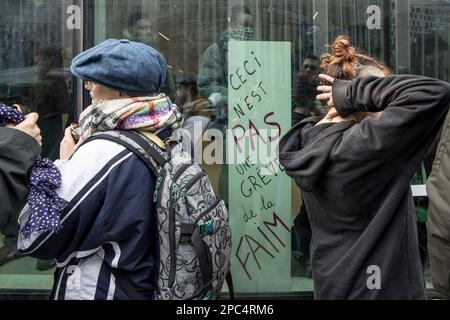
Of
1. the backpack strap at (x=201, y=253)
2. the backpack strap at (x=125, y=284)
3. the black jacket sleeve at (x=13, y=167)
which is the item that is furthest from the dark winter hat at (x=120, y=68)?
the backpack strap at (x=125, y=284)

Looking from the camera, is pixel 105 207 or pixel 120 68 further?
pixel 120 68

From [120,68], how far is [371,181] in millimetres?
1019

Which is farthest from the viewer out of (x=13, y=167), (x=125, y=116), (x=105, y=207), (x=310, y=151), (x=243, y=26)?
(x=243, y=26)

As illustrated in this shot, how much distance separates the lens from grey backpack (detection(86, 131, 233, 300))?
2.24 m

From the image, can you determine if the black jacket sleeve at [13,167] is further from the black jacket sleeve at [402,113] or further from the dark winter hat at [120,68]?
the black jacket sleeve at [402,113]

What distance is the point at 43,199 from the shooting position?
2119 mm

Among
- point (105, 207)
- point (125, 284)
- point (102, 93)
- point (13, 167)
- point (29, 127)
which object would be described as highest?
point (102, 93)

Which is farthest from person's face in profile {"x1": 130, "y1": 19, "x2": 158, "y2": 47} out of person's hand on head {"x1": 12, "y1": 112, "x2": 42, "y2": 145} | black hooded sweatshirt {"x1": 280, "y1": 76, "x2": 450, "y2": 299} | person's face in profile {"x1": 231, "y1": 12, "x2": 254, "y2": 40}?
person's hand on head {"x1": 12, "y1": 112, "x2": 42, "y2": 145}

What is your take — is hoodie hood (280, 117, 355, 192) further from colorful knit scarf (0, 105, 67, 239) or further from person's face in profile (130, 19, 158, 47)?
person's face in profile (130, 19, 158, 47)

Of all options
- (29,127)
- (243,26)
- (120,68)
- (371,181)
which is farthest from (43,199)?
(243,26)

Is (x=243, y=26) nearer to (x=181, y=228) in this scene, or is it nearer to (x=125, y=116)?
(x=125, y=116)

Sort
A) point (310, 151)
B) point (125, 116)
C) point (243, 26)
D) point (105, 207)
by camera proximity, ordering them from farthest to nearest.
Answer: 1. point (243, 26)
2. point (310, 151)
3. point (125, 116)
4. point (105, 207)

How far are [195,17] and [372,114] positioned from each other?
7.11 feet

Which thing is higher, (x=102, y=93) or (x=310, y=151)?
(x=102, y=93)
